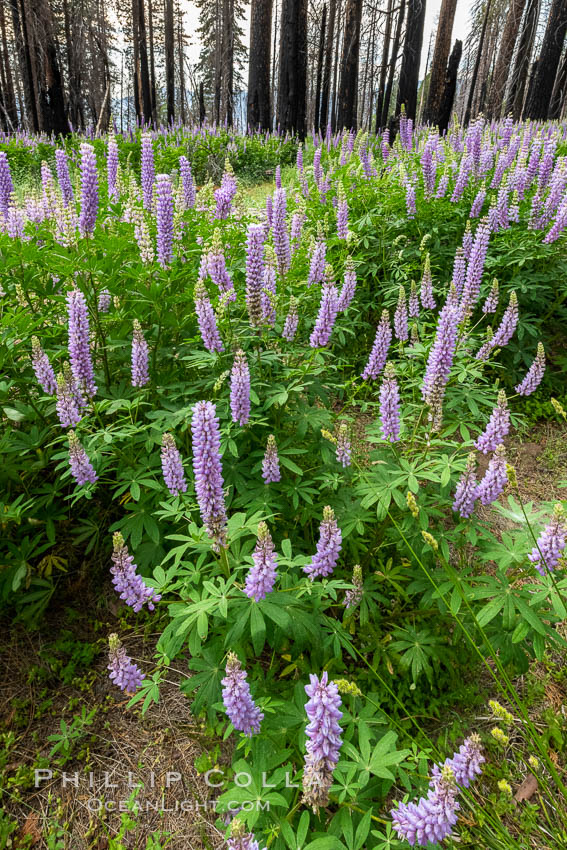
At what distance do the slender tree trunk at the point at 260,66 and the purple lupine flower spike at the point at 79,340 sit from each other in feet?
51.5

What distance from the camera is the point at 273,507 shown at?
109 inches

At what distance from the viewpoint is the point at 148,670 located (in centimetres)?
289

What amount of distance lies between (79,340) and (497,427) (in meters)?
2.26

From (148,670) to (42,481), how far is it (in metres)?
1.33

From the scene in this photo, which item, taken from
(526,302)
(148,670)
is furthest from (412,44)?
(148,670)

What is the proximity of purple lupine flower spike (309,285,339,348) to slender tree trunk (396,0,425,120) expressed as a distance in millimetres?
13222

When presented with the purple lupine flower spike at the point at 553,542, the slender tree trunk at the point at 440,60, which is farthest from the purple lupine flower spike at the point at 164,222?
the slender tree trunk at the point at 440,60

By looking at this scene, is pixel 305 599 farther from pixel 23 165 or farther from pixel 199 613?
pixel 23 165

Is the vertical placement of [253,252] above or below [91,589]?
above

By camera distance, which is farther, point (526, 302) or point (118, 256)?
point (526, 302)

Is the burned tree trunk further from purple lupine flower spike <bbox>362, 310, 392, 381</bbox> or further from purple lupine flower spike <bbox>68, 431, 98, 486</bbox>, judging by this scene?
purple lupine flower spike <bbox>68, 431, 98, 486</bbox>

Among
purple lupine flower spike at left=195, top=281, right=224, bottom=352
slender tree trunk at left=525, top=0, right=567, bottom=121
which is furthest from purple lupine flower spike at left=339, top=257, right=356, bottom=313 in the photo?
slender tree trunk at left=525, top=0, right=567, bottom=121

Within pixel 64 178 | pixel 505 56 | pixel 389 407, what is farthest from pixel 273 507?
pixel 505 56

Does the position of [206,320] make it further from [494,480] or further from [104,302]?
[494,480]
